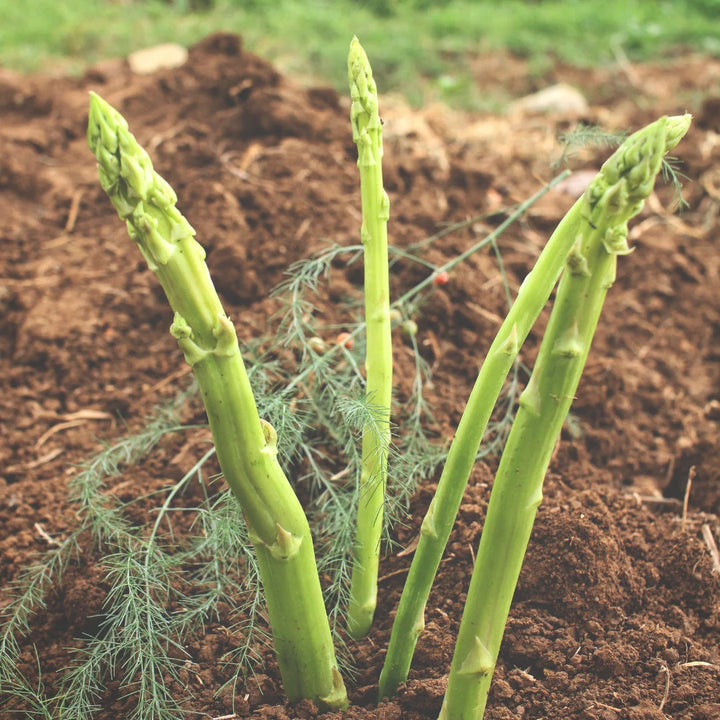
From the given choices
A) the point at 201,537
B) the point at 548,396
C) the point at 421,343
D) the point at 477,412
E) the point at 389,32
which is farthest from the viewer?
the point at 389,32

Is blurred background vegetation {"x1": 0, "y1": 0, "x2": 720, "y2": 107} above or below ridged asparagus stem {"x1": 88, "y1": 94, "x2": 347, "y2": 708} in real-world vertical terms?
above

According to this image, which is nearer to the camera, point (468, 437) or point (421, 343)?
point (468, 437)

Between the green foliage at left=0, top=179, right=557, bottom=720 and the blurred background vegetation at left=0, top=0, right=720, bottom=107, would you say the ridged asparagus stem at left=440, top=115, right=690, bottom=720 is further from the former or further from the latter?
the blurred background vegetation at left=0, top=0, right=720, bottom=107

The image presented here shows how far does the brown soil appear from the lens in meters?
2.11

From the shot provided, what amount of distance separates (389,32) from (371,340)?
20.7 feet

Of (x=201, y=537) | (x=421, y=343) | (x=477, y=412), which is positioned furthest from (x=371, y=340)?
(x=421, y=343)

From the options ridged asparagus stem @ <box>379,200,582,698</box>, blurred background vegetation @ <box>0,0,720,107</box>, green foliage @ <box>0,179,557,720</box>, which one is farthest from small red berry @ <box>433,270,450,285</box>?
blurred background vegetation @ <box>0,0,720,107</box>

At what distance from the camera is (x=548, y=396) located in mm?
1448

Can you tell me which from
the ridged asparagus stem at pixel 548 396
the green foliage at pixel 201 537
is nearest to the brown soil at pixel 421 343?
the green foliage at pixel 201 537

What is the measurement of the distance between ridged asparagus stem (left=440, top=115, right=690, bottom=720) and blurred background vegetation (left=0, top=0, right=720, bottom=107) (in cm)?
505

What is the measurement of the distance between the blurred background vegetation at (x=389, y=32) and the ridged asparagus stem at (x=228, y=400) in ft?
16.3

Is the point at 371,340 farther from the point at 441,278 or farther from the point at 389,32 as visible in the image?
the point at 389,32

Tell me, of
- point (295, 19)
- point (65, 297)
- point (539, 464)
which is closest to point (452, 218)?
point (65, 297)

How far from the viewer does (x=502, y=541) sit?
5.14 feet
